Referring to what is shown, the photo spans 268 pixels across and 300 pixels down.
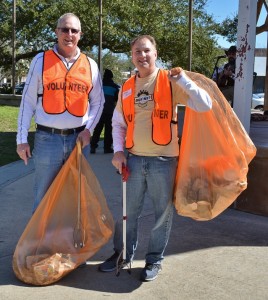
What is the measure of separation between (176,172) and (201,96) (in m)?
0.64

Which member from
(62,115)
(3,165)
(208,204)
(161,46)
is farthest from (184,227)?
(161,46)

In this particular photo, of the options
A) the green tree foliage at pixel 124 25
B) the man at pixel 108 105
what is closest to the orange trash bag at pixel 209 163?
the man at pixel 108 105

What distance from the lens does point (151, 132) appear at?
332 cm

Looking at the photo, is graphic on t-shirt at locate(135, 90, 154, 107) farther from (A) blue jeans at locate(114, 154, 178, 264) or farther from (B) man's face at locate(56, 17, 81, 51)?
(B) man's face at locate(56, 17, 81, 51)

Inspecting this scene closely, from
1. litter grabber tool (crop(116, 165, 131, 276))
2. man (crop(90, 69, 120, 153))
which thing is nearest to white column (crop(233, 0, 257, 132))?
litter grabber tool (crop(116, 165, 131, 276))

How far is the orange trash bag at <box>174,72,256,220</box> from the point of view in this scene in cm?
352

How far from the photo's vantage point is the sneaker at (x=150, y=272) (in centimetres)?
353

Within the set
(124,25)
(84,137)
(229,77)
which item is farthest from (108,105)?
(124,25)

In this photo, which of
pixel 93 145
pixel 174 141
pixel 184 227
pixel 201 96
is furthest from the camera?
pixel 93 145

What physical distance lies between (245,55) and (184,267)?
2651mm

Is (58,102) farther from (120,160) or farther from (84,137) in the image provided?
(120,160)

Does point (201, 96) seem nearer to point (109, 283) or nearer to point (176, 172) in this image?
point (176, 172)

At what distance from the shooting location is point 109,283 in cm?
Answer: 351

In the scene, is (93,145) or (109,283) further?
(93,145)
